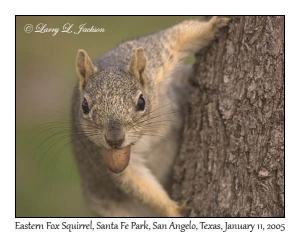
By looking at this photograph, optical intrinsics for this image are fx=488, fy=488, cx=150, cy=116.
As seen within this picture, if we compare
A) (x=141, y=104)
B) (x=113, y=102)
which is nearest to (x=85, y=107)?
(x=113, y=102)

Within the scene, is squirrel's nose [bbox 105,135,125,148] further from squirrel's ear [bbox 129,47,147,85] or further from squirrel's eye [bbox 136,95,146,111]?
squirrel's ear [bbox 129,47,147,85]

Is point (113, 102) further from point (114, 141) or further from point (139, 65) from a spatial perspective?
point (139, 65)

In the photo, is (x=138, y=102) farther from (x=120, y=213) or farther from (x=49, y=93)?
(x=49, y=93)

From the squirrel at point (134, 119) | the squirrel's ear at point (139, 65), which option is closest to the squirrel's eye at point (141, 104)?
the squirrel at point (134, 119)

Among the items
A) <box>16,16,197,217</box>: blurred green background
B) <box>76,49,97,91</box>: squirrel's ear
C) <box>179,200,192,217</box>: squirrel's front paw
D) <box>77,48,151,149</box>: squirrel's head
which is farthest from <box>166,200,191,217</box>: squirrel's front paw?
<box>16,16,197,217</box>: blurred green background

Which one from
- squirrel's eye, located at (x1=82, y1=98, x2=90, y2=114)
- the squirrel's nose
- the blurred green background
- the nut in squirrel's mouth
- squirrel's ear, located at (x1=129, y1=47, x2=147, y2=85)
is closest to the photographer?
the squirrel's nose

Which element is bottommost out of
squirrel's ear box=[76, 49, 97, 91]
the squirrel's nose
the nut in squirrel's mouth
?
the nut in squirrel's mouth
